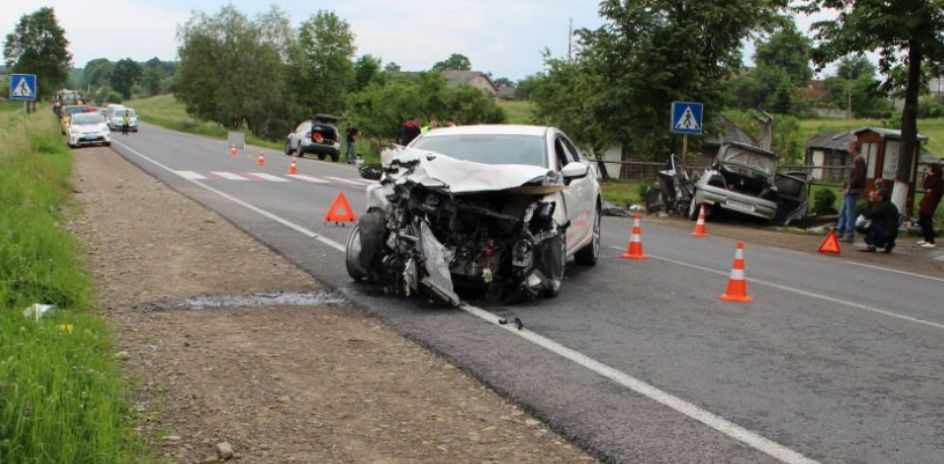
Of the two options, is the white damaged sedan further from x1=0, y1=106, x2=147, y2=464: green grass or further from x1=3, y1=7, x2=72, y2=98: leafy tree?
x1=3, y1=7, x2=72, y2=98: leafy tree

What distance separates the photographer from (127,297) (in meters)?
7.91

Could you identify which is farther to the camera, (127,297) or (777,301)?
(777,301)

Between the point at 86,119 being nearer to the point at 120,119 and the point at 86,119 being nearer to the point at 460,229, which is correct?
the point at 120,119

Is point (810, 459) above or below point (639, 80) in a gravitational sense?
below

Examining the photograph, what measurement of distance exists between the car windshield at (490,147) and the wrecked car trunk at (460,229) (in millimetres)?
1061

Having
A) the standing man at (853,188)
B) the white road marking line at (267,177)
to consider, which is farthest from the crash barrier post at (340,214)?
the white road marking line at (267,177)

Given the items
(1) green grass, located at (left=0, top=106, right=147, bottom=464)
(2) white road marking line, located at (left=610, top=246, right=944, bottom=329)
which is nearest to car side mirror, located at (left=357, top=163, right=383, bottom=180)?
(1) green grass, located at (left=0, top=106, right=147, bottom=464)

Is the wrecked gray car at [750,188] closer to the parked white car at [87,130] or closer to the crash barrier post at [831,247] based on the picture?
the crash barrier post at [831,247]

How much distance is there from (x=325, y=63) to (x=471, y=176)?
7729cm

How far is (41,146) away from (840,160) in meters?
56.0

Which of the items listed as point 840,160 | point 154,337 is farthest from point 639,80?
point 840,160

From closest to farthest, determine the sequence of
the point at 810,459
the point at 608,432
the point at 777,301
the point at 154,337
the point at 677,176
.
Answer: the point at 810,459, the point at 608,432, the point at 154,337, the point at 777,301, the point at 677,176

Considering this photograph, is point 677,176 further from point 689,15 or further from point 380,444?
point 380,444

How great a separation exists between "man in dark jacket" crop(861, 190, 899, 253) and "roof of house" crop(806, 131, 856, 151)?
163 feet
